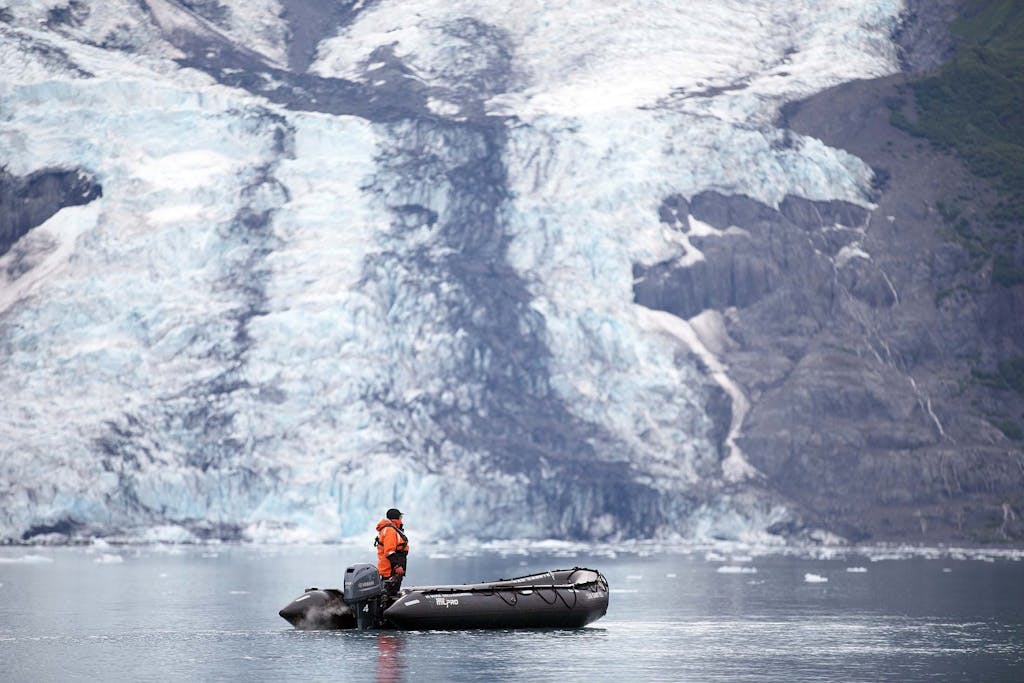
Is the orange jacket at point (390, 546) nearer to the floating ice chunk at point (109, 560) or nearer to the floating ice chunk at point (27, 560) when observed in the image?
the floating ice chunk at point (109, 560)

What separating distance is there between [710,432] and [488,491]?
24801mm

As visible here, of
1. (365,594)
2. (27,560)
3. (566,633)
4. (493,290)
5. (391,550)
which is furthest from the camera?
(493,290)

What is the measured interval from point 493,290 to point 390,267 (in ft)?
33.4

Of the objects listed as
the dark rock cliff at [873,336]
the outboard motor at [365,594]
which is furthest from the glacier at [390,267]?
the outboard motor at [365,594]

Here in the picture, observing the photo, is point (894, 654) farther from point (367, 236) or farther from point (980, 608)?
point (367, 236)

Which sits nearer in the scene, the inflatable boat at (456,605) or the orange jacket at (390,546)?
the orange jacket at (390,546)

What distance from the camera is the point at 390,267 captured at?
156 m

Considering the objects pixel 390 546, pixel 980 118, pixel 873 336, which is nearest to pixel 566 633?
pixel 390 546

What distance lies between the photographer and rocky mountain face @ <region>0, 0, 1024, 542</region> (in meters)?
140

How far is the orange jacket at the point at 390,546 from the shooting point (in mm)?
53750

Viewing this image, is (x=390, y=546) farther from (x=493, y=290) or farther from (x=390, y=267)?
(x=493, y=290)

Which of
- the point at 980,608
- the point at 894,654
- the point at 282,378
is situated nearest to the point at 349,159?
the point at 282,378

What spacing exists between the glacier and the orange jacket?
8016 cm

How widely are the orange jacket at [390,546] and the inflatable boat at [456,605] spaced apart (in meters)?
0.48
